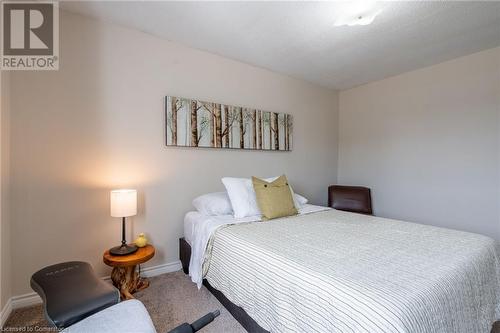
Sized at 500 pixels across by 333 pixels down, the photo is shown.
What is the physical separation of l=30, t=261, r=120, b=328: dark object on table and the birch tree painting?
1459 mm

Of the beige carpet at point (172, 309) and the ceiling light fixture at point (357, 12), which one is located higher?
the ceiling light fixture at point (357, 12)

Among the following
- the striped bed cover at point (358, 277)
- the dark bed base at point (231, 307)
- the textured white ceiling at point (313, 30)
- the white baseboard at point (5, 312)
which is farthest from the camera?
the textured white ceiling at point (313, 30)

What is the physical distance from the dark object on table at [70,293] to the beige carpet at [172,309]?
639 mm

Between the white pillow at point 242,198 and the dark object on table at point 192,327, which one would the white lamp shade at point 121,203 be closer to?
the white pillow at point 242,198

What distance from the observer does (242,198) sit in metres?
2.41

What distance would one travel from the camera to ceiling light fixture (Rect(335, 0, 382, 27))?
1917 millimetres

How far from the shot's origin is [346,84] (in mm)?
3873

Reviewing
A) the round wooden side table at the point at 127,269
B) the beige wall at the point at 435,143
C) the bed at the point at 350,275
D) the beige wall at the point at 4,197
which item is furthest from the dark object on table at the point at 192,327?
the beige wall at the point at 435,143

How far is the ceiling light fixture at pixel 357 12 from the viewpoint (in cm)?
192

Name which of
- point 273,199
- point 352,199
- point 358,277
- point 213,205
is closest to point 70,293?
point 213,205

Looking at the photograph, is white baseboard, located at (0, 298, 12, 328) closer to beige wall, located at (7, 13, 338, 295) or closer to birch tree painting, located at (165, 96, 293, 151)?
beige wall, located at (7, 13, 338, 295)

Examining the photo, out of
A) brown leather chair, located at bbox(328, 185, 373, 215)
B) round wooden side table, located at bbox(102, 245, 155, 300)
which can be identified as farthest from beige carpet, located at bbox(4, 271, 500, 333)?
brown leather chair, located at bbox(328, 185, 373, 215)

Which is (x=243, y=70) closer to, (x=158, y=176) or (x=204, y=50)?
(x=204, y=50)

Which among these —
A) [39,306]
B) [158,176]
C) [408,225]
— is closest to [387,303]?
[408,225]
